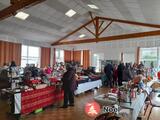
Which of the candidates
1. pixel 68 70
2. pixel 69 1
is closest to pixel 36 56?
pixel 69 1

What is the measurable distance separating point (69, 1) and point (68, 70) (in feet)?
9.84

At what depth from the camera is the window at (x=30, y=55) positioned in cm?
1063

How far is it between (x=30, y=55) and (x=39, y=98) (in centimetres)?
697

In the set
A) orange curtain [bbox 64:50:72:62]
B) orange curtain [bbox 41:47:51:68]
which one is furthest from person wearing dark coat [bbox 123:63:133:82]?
orange curtain [bbox 64:50:72:62]

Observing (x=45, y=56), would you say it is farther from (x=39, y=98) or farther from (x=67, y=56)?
(x=39, y=98)

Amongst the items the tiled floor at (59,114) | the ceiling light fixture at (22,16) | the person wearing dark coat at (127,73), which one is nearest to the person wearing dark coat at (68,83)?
the tiled floor at (59,114)

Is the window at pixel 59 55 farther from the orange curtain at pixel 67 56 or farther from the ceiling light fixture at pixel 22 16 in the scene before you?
the ceiling light fixture at pixel 22 16

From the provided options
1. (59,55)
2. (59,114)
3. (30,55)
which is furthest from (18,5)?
(59,55)

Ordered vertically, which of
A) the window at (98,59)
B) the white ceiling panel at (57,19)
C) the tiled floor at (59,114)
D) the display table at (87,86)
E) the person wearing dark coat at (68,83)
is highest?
the white ceiling panel at (57,19)

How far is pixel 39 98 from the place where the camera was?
4656mm

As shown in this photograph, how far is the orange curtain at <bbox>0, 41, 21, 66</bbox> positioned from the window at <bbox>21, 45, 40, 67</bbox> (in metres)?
0.53

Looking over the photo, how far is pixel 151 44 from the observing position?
1078 centimetres

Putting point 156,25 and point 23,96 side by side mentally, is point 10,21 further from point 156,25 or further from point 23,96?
point 156,25

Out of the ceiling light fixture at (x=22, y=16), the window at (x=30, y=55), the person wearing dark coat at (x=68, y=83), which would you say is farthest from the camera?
the window at (x=30, y=55)
